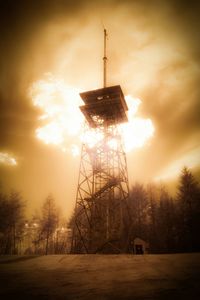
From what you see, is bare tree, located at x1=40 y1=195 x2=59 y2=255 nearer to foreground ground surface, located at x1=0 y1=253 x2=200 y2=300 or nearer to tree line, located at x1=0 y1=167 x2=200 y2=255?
tree line, located at x1=0 y1=167 x2=200 y2=255

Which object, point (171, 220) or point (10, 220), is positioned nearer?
point (10, 220)

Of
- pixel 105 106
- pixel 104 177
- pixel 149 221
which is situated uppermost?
pixel 105 106

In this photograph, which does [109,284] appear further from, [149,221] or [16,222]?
[149,221]

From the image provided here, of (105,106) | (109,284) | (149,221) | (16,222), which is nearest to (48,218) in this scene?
(16,222)

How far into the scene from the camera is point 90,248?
14.0m

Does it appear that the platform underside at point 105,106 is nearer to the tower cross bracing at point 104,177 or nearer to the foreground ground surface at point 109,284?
the tower cross bracing at point 104,177

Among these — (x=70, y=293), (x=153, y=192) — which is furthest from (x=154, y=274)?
(x=153, y=192)

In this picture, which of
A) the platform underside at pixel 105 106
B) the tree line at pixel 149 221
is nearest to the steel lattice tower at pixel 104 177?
the platform underside at pixel 105 106

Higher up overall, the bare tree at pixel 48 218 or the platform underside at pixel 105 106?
the platform underside at pixel 105 106

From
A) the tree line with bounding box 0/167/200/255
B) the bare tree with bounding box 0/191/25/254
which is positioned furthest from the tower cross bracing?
the bare tree with bounding box 0/191/25/254

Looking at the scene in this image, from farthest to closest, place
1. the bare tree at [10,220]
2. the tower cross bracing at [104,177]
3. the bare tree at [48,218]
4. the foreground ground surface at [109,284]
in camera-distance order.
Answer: the bare tree at [48,218] → the bare tree at [10,220] → the tower cross bracing at [104,177] → the foreground ground surface at [109,284]

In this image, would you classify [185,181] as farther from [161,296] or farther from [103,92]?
[161,296]

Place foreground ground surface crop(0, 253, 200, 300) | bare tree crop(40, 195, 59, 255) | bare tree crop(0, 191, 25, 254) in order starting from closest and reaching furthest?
foreground ground surface crop(0, 253, 200, 300)
bare tree crop(0, 191, 25, 254)
bare tree crop(40, 195, 59, 255)

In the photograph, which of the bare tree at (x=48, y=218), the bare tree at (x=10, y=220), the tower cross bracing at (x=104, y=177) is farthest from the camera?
the bare tree at (x=48, y=218)
